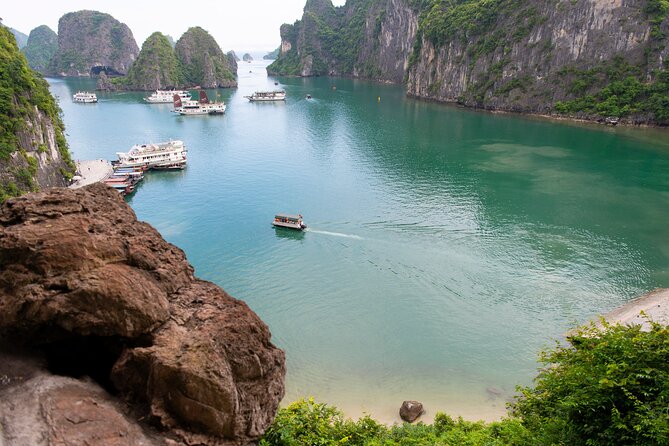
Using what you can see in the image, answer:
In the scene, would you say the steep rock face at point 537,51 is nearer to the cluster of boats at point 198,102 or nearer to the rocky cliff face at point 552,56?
the rocky cliff face at point 552,56

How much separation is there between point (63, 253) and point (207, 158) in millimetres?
71436

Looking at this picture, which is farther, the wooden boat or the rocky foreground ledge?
the wooden boat

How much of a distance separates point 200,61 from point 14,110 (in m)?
160

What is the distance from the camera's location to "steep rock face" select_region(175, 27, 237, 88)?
188 m

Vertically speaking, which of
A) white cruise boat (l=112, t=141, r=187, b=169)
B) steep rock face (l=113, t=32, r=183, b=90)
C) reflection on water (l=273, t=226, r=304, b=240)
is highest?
steep rock face (l=113, t=32, r=183, b=90)

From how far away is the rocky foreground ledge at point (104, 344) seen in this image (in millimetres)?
7879

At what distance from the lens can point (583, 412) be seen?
39.0 feet

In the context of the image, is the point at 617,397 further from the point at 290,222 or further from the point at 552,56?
the point at 552,56

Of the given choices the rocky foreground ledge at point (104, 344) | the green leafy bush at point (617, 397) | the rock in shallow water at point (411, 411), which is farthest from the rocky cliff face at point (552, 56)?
the rocky foreground ledge at point (104, 344)

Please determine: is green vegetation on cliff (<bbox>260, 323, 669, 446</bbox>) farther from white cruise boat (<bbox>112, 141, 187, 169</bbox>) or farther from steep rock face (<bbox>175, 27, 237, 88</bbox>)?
steep rock face (<bbox>175, 27, 237, 88</bbox>)

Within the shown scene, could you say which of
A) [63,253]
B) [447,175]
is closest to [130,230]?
[63,253]

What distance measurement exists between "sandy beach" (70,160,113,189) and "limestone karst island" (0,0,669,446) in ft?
2.61

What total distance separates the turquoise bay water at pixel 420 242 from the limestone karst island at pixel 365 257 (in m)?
0.26

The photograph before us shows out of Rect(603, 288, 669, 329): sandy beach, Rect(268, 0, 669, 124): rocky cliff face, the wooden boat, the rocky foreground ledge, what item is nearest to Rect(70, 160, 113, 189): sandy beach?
the wooden boat
